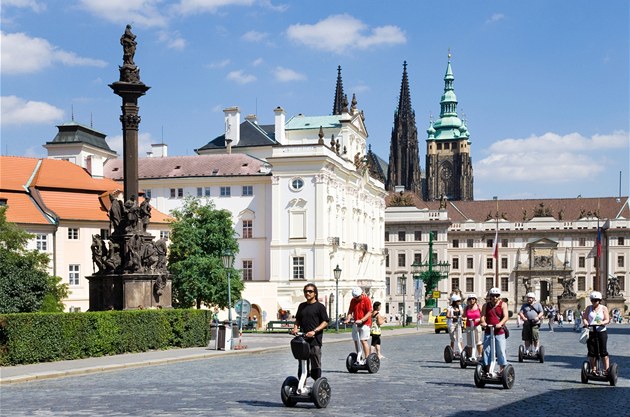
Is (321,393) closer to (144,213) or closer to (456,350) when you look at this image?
(456,350)

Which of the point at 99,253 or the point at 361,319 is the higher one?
the point at 99,253

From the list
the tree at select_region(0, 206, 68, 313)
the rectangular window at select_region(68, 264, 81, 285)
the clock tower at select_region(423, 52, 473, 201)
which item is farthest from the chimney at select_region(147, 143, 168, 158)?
the clock tower at select_region(423, 52, 473, 201)

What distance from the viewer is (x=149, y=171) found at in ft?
272

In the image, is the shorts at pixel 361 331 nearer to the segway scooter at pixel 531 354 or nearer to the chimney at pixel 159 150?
the segway scooter at pixel 531 354

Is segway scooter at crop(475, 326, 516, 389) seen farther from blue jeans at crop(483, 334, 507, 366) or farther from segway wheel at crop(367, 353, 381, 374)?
segway wheel at crop(367, 353, 381, 374)

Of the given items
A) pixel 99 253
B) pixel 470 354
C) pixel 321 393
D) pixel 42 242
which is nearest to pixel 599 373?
pixel 470 354

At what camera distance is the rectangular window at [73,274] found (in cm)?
6272

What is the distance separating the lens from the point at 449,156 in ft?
636

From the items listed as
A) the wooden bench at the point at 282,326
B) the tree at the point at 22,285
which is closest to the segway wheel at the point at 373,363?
the tree at the point at 22,285

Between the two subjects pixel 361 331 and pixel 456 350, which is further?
pixel 456 350

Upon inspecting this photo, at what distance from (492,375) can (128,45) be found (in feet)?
67.8

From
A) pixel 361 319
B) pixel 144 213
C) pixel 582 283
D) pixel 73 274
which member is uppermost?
pixel 144 213

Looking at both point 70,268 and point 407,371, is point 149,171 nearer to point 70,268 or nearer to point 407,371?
point 70,268

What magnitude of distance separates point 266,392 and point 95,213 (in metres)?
47.7
